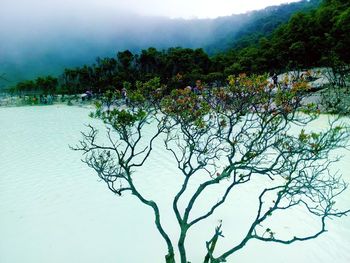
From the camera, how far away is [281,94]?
736 centimetres

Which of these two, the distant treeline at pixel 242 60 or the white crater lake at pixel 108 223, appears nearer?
the white crater lake at pixel 108 223

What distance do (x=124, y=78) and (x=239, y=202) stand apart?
69.0 meters

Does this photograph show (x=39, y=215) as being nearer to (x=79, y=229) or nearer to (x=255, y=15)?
(x=79, y=229)

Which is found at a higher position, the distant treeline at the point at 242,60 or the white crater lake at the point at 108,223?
the distant treeline at the point at 242,60

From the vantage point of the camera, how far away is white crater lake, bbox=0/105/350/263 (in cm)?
1123

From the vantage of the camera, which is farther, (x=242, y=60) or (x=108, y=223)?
(x=242, y=60)

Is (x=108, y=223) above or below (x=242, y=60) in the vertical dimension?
below

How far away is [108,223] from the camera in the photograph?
13742 mm

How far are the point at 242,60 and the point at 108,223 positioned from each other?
61724 mm

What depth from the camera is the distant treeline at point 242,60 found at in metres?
59.8

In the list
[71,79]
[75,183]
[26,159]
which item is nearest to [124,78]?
[71,79]

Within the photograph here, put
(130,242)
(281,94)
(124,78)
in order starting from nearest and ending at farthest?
(281,94) → (130,242) → (124,78)

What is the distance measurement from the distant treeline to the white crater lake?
105 feet

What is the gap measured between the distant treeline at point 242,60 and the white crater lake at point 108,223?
105 feet
